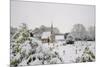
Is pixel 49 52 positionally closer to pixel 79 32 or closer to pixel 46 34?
pixel 46 34

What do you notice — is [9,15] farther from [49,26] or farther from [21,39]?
[49,26]

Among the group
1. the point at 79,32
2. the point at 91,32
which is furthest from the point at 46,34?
the point at 91,32

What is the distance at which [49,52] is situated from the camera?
2.33m

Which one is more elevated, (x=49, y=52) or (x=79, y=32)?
(x=79, y=32)

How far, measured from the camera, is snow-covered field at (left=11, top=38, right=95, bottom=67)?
7.22ft

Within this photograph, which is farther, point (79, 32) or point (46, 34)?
point (79, 32)

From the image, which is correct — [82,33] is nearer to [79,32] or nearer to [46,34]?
[79,32]

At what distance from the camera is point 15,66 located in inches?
85.7

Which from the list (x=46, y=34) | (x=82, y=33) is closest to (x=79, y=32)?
(x=82, y=33)

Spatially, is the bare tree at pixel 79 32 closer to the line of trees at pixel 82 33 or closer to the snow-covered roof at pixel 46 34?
the line of trees at pixel 82 33

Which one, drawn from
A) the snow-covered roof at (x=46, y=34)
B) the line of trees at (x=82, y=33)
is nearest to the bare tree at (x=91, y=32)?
the line of trees at (x=82, y=33)

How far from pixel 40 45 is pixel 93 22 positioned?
805 millimetres

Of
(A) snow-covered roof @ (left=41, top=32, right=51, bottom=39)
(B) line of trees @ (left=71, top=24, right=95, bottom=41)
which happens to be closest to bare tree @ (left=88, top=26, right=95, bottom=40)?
(B) line of trees @ (left=71, top=24, right=95, bottom=41)

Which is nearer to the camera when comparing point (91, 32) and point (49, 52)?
point (49, 52)
